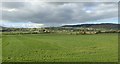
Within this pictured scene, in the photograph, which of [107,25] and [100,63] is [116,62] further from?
[107,25]

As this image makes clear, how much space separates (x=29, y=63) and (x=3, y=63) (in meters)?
2.21

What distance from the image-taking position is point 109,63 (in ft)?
68.4

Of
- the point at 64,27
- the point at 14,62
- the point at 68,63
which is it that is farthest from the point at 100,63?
the point at 64,27

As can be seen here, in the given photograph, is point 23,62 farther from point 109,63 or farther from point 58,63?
point 109,63

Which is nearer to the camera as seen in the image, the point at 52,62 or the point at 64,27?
the point at 52,62

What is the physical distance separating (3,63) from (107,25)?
179986 millimetres

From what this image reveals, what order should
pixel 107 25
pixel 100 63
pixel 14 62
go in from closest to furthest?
pixel 100 63
pixel 14 62
pixel 107 25

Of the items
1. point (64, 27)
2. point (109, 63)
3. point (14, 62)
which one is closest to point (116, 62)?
point (109, 63)

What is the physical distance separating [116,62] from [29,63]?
290 inches

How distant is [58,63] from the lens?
20875 mm

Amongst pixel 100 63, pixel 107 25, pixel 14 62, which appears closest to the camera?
pixel 100 63

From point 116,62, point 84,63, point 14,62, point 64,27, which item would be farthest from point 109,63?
point 64,27

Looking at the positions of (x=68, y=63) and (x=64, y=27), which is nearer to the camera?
(x=68, y=63)

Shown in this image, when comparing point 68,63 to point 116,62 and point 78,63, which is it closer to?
point 78,63
